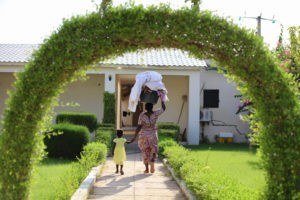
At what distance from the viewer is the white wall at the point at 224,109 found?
778 inches

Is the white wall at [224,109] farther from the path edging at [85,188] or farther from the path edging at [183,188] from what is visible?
the path edging at [85,188]

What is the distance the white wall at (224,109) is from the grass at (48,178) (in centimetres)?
881

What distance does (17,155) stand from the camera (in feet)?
16.2

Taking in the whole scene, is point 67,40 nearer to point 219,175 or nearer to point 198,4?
point 198,4

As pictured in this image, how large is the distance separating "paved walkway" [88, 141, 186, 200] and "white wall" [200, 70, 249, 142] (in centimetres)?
844

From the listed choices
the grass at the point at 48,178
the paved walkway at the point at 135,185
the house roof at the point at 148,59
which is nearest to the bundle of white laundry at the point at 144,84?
the paved walkway at the point at 135,185

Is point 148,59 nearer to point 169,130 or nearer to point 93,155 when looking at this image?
point 169,130

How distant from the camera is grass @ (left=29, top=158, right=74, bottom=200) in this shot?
7.20m

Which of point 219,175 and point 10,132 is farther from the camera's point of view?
point 219,175

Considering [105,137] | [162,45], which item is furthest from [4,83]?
[162,45]

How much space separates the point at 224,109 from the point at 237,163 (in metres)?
7.62

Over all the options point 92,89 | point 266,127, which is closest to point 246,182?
point 266,127

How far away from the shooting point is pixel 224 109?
19.9m

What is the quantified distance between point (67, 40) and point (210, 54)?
1.51 metres
